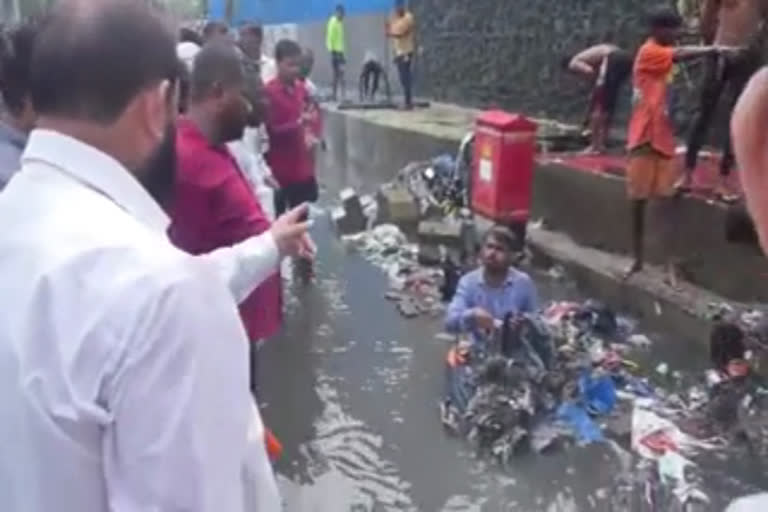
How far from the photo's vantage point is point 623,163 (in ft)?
34.1

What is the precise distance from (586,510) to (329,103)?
737 inches

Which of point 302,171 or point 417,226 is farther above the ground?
point 302,171

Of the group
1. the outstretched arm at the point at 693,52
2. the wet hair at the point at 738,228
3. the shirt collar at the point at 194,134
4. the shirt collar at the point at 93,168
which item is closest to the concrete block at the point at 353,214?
the outstretched arm at the point at 693,52

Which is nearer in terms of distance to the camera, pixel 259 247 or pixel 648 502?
pixel 259 247

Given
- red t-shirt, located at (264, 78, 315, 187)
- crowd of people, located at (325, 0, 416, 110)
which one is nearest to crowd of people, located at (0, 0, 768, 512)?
red t-shirt, located at (264, 78, 315, 187)

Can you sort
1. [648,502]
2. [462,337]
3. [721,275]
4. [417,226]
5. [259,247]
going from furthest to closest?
[417,226] → [721,275] → [462,337] → [648,502] → [259,247]

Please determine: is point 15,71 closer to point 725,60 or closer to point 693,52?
point 693,52

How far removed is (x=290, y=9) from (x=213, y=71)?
28686mm

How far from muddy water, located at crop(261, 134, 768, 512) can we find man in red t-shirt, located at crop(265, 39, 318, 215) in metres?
0.76

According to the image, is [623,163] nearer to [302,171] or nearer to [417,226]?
[417,226]

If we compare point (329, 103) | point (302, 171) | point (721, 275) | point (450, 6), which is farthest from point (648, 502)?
point (329, 103)

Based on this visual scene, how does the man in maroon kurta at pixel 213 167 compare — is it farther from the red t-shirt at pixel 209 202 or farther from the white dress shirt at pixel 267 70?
the white dress shirt at pixel 267 70

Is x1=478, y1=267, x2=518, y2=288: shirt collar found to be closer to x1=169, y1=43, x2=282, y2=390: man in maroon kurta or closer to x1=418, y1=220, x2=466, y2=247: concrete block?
x1=169, y1=43, x2=282, y2=390: man in maroon kurta

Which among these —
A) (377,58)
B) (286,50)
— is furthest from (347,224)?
(377,58)
